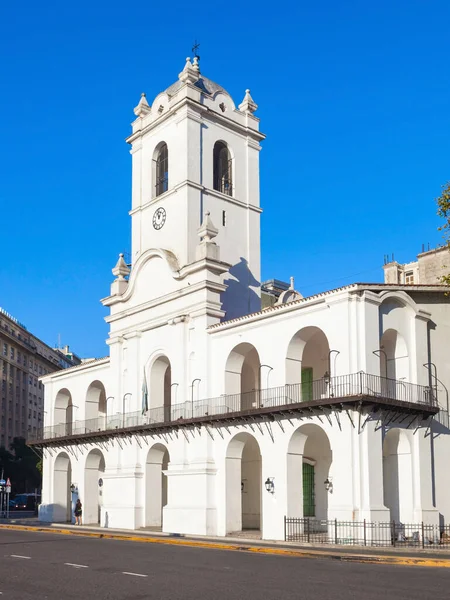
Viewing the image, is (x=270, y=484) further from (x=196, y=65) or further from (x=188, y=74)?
(x=196, y=65)

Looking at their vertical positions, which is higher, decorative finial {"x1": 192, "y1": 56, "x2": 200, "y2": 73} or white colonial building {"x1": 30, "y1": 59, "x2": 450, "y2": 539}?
decorative finial {"x1": 192, "y1": 56, "x2": 200, "y2": 73}

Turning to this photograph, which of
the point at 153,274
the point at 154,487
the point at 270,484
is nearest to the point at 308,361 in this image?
the point at 270,484

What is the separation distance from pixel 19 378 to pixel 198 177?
6386 centimetres

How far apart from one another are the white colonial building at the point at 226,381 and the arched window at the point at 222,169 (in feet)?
0.34

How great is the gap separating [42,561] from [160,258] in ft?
66.5

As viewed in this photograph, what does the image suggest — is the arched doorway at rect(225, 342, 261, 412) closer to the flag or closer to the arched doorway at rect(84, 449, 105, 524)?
the flag

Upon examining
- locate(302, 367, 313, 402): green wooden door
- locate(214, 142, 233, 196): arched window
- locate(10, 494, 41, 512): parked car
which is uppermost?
locate(214, 142, 233, 196): arched window

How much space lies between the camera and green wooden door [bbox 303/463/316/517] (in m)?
34.7

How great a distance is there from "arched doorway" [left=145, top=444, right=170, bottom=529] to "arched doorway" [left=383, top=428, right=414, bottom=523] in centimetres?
1202

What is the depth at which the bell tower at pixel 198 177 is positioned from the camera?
40.2 meters

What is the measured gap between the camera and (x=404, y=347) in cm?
3112

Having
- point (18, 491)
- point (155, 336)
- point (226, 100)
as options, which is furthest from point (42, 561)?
point (18, 491)

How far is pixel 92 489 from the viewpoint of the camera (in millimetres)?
44688

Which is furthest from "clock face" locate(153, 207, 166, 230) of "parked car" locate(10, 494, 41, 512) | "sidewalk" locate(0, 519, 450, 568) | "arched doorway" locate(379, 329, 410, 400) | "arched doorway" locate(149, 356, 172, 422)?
"parked car" locate(10, 494, 41, 512)
